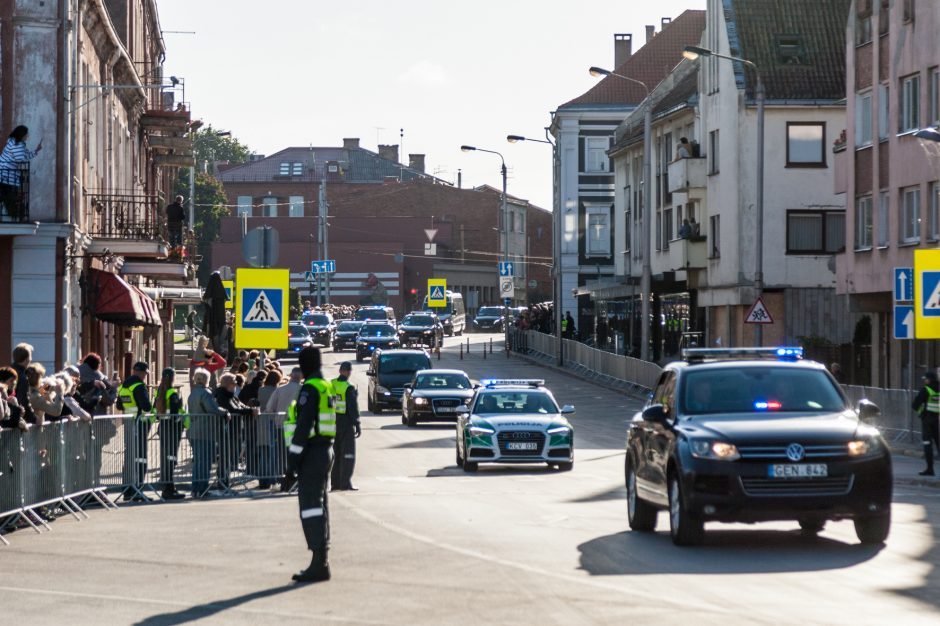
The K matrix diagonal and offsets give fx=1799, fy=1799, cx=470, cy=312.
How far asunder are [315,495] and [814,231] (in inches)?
1796

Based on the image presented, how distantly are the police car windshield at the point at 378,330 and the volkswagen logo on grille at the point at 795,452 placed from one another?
59.8m

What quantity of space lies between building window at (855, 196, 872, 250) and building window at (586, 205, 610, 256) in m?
46.0

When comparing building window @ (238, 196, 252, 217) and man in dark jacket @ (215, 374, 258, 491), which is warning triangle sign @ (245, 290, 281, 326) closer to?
man in dark jacket @ (215, 374, 258, 491)

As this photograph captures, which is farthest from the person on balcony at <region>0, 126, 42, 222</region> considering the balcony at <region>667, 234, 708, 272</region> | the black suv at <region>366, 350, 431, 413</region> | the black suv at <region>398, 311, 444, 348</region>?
the black suv at <region>398, 311, 444, 348</region>

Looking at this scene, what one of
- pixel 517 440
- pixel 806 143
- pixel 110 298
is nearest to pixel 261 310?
pixel 517 440

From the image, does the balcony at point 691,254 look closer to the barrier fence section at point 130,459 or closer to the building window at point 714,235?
the building window at point 714,235

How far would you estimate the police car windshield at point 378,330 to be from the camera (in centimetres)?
7456

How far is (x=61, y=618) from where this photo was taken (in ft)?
38.2

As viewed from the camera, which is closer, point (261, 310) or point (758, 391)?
point (758, 391)

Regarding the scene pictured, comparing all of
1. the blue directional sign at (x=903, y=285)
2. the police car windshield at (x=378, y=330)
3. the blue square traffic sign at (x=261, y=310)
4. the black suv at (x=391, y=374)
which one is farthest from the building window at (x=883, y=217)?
the police car windshield at (x=378, y=330)

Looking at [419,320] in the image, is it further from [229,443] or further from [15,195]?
[229,443]

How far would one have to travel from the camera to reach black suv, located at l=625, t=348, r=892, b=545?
14.8m

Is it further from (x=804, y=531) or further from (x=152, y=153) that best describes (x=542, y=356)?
(x=804, y=531)

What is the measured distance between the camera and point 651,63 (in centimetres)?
9306
